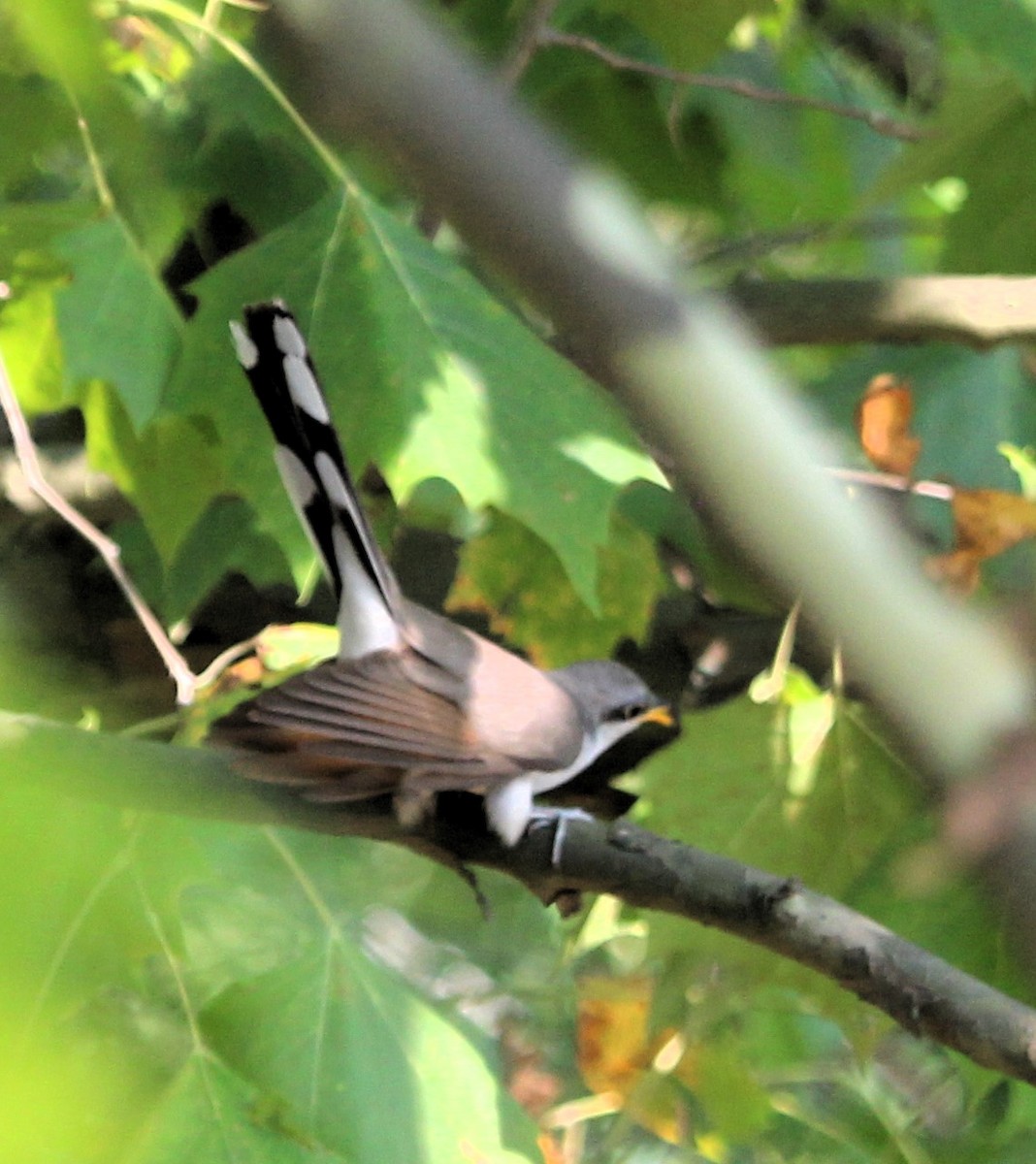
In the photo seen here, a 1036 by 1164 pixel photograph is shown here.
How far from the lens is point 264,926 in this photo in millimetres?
1590

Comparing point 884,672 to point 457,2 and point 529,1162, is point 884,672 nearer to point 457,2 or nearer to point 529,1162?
point 529,1162

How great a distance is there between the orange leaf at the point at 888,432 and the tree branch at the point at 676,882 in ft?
1.95

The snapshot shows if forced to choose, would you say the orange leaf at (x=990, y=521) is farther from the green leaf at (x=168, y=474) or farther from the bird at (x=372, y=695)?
the green leaf at (x=168, y=474)

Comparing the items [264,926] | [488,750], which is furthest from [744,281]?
[264,926]

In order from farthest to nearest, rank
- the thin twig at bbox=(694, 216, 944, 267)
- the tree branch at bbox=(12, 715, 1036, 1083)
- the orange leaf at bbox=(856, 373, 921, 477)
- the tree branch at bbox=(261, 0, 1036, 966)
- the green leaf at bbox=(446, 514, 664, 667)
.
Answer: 1. the thin twig at bbox=(694, 216, 944, 267)
2. the green leaf at bbox=(446, 514, 664, 667)
3. the orange leaf at bbox=(856, 373, 921, 477)
4. the tree branch at bbox=(12, 715, 1036, 1083)
5. the tree branch at bbox=(261, 0, 1036, 966)

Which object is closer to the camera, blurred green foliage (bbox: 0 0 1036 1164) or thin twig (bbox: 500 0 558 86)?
blurred green foliage (bbox: 0 0 1036 1164)

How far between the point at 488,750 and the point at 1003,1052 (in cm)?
A: 54

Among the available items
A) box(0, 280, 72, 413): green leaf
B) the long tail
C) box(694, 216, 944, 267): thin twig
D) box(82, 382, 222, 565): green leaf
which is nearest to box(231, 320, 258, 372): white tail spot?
the long tail

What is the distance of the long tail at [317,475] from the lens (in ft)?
4.13

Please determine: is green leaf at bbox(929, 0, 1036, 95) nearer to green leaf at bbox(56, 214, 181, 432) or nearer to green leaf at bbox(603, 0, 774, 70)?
green leaf at bbox(603, 0, 774, 70)

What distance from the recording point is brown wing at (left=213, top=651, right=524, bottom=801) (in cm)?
104

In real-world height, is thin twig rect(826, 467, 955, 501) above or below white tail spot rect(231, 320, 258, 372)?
below

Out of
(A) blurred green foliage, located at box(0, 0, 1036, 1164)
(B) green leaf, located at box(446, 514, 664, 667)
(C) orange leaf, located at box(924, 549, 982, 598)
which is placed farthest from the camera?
(B) green leaf, located at box(446, 514, 664, 667)

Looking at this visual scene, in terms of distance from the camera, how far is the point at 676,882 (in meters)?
1.04
